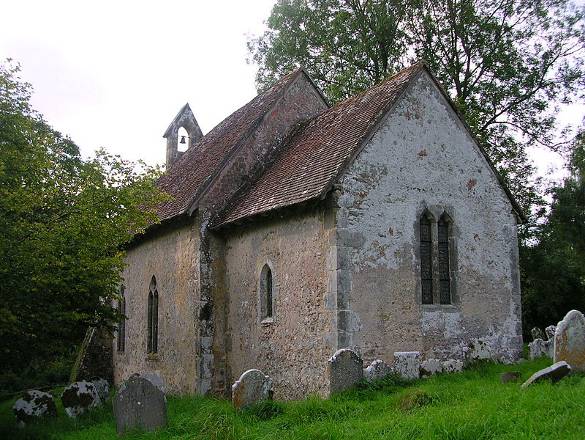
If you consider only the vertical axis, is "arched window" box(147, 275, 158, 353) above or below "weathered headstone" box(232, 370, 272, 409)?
above

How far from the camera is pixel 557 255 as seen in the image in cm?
2722

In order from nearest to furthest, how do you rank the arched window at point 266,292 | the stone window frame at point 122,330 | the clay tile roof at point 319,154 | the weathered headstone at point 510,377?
the weathered headstone at point 510,377
the clay tile roof at point 319,154
the arched window at point 266,292
the stone window frame at point 122,330

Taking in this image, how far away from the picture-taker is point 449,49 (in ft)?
90.5

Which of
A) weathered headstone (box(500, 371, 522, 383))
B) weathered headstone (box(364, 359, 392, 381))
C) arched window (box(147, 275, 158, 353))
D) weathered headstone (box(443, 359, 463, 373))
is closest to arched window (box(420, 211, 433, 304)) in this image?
weathered headstone (box(443, 359, 463, 373))

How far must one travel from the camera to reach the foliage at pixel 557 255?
27.3 metres

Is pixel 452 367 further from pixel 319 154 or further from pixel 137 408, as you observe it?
pixel 137 408

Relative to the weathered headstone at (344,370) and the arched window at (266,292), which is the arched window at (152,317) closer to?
the arched window at (266,292)

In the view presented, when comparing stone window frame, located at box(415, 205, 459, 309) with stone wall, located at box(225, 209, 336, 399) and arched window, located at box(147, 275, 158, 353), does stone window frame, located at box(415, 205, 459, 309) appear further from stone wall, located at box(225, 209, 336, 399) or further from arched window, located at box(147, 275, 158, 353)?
arched window, located at box(147, 275, 158, 353)

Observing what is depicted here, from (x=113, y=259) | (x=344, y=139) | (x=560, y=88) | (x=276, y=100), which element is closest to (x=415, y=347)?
(x=344, y=139)

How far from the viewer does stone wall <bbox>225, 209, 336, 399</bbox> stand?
515 inches

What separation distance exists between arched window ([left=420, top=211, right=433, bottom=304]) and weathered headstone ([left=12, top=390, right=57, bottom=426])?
8.54 metres

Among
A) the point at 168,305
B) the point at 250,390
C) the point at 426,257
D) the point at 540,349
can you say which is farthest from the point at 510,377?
the point at 168,305

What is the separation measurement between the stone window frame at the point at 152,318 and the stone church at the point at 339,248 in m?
0.78

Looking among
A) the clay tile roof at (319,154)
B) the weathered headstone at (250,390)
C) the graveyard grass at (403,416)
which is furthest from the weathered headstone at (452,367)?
the clay tile roof at (319,154)
